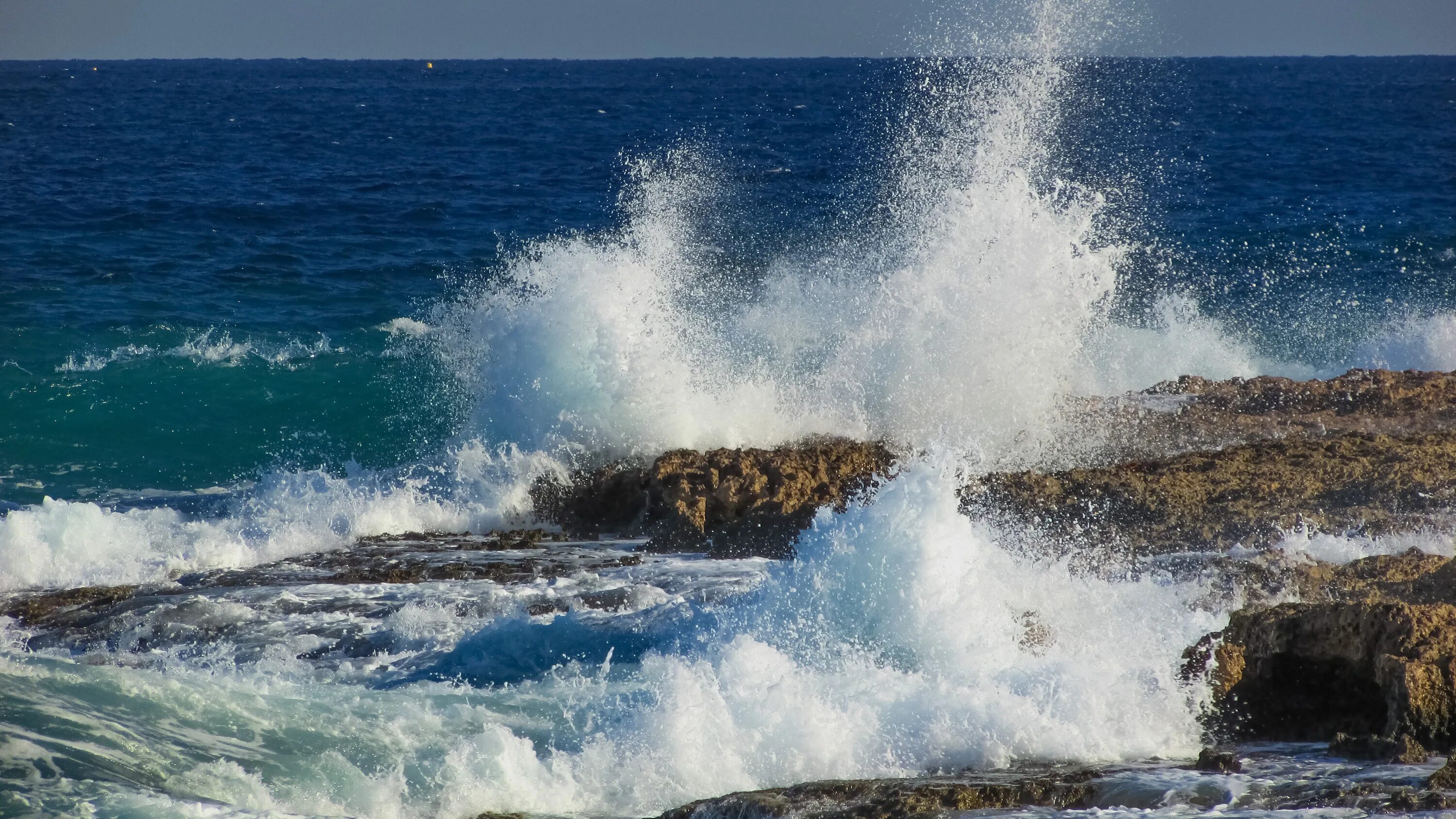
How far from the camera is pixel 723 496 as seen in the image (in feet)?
27.6

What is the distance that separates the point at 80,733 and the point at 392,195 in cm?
2165

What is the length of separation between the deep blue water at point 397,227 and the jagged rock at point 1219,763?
8.34 metres

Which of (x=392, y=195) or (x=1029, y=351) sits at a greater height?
(x=392, y=195)

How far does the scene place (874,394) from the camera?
34.1 feet

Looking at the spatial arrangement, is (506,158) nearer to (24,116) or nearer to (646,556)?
(24,116)

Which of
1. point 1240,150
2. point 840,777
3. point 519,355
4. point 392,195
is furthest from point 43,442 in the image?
point 1240,150

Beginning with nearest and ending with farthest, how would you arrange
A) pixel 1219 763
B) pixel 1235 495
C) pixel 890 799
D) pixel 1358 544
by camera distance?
pixel 890 799 < pixel 1219 763 < pixel 1358 544 < pixel 1235 495

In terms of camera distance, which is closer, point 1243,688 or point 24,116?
point 1243,688

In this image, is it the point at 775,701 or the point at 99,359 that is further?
the point at 99,359

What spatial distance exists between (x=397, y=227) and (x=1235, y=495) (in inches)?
698

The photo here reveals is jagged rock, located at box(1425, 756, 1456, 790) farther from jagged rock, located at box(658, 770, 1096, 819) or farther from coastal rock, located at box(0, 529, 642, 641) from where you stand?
coastal rock, located at box(0, 529, 642, 641)

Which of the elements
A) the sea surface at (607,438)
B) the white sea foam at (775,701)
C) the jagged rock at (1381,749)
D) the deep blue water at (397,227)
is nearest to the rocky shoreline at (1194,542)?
the jagged rock at (1381,749)

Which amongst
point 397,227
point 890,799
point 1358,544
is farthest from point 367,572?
point 397,227

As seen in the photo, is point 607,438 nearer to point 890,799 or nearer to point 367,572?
point 367,572
